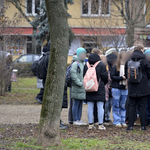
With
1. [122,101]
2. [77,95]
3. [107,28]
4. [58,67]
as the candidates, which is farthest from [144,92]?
[107,28]

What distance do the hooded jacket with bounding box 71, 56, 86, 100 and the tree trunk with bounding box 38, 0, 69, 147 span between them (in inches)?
84.6

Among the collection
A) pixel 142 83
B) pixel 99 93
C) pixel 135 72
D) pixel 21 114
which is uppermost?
pixel 135 72

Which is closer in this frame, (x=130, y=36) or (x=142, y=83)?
(x=142, y=83)

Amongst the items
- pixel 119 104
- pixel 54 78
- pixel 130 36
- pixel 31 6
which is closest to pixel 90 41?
pixel 130 36

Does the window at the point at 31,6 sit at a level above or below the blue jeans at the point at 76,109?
above

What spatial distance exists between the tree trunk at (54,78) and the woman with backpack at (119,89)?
2.52m

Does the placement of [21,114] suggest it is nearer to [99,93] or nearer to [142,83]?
[99,93]

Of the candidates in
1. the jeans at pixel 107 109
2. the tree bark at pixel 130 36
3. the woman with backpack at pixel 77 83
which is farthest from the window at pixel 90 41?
the woman with backpack at pixel 77 83

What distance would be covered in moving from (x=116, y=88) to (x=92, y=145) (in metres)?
2.32

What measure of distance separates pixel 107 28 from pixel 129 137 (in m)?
11.8

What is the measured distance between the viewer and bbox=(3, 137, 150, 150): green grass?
5.29 m

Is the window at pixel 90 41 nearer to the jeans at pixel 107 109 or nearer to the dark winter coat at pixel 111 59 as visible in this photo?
the dark winter coat at pixel 111 59

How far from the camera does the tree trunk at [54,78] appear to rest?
5242 millimetres

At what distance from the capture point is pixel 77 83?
24.5ft
